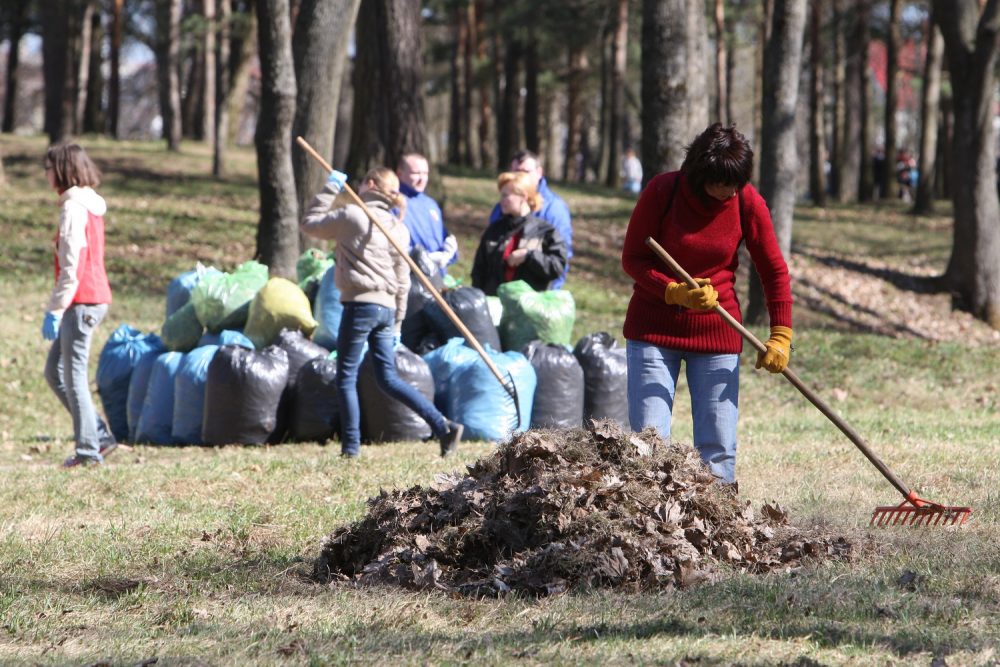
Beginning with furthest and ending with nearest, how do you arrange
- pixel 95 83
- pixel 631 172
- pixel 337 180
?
pixel 95 83
pixel 631 172
pixel 337 180

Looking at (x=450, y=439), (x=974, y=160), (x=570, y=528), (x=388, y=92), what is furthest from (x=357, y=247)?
(x=974, y=160)

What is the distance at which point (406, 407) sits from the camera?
8.62 meters

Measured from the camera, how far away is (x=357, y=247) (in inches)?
303

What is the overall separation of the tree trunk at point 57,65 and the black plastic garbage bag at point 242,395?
14468 millimetres

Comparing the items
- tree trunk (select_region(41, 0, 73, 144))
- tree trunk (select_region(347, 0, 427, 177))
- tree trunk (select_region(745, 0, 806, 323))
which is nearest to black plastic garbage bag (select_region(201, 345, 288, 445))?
tree trunk (select_region(347, 0, 427, 177))

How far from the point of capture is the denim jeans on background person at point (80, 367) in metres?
7.78

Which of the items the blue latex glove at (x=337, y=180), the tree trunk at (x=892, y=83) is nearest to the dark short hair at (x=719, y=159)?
the blue latex glove at (x=337, y=180)

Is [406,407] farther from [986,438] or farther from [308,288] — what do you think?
[986,438]

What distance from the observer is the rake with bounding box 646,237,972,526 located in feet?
17.3

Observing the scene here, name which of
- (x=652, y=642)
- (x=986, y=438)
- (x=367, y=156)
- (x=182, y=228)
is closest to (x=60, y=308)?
(x=652, y=642)

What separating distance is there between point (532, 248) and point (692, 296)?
3.95 m

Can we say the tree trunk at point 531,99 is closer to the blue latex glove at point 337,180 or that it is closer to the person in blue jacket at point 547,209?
the person in blue jacket at point 547,209

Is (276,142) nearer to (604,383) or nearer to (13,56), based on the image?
(604,383)

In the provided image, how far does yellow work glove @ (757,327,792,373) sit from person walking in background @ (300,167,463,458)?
2951 mm
